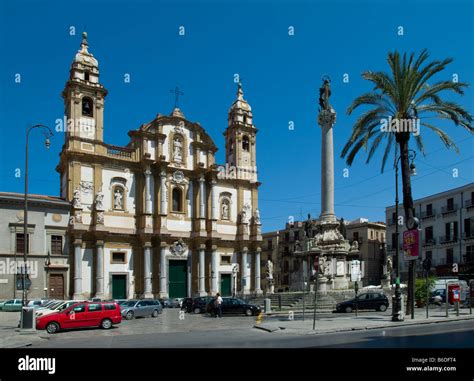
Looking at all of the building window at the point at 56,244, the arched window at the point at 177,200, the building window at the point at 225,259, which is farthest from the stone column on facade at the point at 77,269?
the building window at the point at 225,259

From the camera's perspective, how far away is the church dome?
49.3m

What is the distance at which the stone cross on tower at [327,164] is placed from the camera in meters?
Answer: 37.0

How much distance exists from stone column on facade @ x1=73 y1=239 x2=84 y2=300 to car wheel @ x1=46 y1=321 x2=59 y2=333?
2224 cm

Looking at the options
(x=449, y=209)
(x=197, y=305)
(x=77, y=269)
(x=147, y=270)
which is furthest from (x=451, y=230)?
(x=77, y=269)

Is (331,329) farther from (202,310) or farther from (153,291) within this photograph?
(153,291)

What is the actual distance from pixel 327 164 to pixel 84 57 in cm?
2654

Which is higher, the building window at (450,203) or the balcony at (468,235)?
the building window at (450,203)

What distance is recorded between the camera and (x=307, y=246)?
3662 cm

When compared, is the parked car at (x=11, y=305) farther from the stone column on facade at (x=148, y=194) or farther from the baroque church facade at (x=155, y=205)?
the stone column on facade at (x=148, y=194)

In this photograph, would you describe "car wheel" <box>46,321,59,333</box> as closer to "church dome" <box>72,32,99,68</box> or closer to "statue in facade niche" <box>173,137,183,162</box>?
"statue in facade niche" <box>173,137,183,162</box>

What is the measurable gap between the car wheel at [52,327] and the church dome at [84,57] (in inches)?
1265

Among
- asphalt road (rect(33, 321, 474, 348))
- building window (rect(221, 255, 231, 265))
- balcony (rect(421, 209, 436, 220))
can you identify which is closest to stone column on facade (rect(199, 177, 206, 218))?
building window (rect(221, 255, 231, 265))

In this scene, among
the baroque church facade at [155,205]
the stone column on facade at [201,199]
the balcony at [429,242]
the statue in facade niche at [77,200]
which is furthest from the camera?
the balcony at [429,242]
